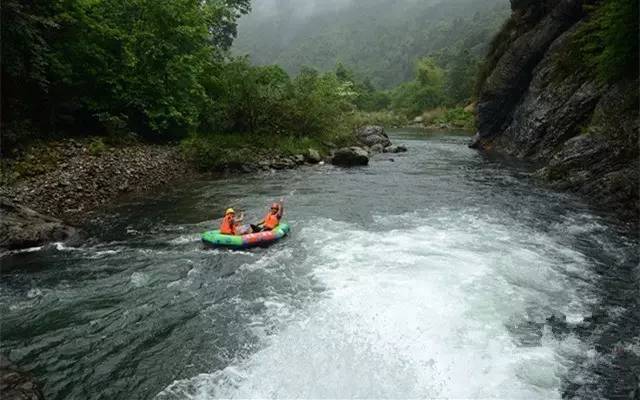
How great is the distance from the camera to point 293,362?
685 centimetres

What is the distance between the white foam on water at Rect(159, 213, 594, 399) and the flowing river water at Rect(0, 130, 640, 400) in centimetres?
3

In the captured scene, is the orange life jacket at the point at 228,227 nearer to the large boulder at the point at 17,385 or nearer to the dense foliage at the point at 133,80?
the large boulder at the point at 17,385

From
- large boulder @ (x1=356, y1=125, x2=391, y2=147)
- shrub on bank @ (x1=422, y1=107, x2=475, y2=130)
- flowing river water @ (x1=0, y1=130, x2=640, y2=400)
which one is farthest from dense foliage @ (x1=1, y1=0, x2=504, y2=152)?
shrub on bank @ (x1=422, y1=107, x2=475, y2=130)

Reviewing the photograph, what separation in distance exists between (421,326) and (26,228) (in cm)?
965

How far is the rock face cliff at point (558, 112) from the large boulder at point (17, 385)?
14.3 m

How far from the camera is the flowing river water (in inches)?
252

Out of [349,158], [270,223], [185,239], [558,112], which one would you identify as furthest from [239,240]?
[558,112]

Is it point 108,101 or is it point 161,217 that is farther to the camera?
point 108,101

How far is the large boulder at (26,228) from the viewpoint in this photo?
11133 mm

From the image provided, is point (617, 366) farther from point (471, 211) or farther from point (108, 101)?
point (108, 101)

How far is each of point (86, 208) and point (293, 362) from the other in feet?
35.1

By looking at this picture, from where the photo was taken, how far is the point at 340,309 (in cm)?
848

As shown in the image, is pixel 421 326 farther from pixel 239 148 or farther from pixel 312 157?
pixel 312 157

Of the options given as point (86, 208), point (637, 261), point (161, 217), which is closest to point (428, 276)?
point (637, 261)
